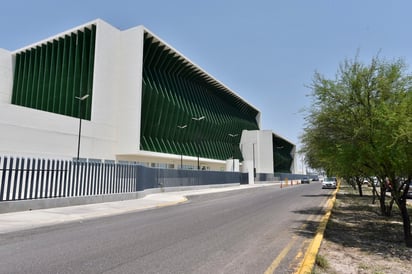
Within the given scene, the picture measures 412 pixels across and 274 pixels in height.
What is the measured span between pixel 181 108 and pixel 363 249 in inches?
1909

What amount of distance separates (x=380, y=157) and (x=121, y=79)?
41.0 m

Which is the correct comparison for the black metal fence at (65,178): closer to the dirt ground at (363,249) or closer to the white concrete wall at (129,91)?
the dirt ground at (363,249)

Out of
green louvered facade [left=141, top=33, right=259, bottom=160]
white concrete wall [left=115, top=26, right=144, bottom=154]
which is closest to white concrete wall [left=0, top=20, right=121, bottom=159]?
white concrete wall [left=115, top=26, right=144, bottom=154]

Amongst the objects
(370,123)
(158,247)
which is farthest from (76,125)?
(370,123)

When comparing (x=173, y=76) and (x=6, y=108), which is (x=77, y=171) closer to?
(x=6, y=108)

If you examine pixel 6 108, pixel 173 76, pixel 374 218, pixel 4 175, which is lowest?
pixel 374 218

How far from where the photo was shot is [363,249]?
7.41 meters

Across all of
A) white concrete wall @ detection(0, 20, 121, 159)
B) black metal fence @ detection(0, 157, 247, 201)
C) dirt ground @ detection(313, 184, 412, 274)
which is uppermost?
white concrete wall @ detection(0, 20, 121, 159)

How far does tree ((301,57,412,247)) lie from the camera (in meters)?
7.52

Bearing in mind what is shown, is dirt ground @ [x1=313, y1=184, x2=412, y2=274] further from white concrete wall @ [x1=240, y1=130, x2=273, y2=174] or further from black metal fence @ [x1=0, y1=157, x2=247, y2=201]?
white concrete wall @ [x1=240, y1=130, x2=273, y2=174]

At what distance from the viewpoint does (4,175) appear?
1249cm

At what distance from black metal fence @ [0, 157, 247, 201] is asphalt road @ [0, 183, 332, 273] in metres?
4.01

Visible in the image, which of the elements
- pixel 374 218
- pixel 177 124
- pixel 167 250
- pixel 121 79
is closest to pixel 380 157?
pixel 167 250

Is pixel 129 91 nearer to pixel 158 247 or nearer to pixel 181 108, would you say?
pixel 181 108
